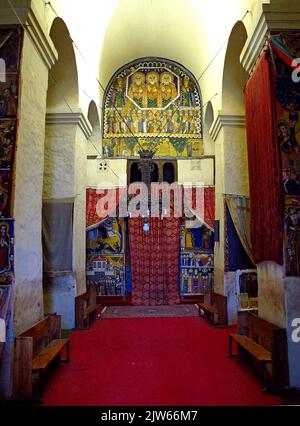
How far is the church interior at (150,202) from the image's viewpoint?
4.31 meters

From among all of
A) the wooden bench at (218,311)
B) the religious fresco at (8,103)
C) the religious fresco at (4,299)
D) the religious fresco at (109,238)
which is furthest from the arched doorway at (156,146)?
the religious fresco at (4,299)

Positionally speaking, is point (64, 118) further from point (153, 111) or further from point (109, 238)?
point (153, 111)

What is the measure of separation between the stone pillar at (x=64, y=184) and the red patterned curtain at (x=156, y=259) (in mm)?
2795

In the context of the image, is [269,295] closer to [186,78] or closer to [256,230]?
[256,230]

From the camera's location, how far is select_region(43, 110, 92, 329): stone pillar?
24.7ft

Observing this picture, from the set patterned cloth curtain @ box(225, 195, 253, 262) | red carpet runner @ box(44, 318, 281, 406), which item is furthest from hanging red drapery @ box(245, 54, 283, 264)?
patterned cloth curtain @ box(225, 195, 253, 262)

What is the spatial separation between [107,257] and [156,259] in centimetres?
142

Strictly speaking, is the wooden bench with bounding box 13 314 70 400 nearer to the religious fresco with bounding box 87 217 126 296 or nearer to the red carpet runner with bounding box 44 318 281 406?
the red carpet runner with bounding box 44 318 281 406

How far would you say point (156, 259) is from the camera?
10.8 meters

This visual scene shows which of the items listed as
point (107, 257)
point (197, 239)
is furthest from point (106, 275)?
point (197, 239)

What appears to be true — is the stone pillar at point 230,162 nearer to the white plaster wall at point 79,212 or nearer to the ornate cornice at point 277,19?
the white plaster wall at point 79,212
